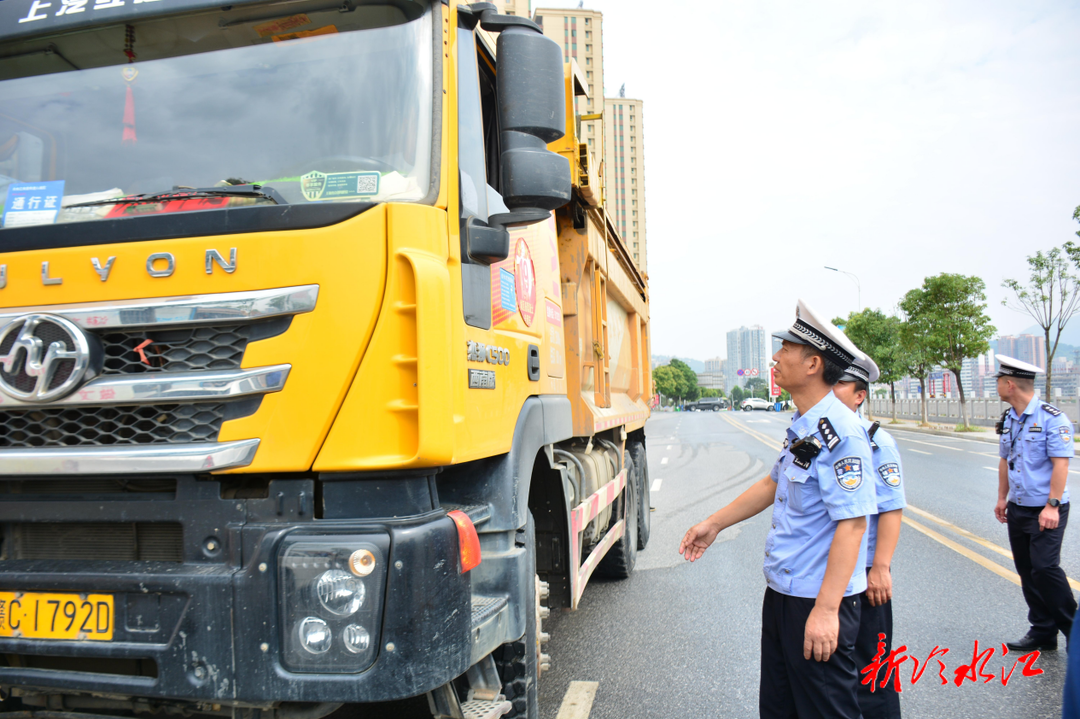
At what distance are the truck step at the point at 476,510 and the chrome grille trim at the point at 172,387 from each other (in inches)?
27.4

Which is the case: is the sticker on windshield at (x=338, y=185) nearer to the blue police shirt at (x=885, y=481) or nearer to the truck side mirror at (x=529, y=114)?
the truck side mirror at (x=529, y=114)

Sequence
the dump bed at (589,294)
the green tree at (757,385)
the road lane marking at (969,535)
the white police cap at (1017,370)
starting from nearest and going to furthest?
the dump bed at (589,294), the white police cap at (1017,370), the road lane marking at (969,535), the green tree at (757,385)

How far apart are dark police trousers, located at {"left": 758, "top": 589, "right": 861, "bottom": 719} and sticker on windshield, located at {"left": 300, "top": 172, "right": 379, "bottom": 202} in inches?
77.2

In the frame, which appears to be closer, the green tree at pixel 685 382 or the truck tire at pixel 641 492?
the truck tire at pixel 641 492

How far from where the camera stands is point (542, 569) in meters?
3.55

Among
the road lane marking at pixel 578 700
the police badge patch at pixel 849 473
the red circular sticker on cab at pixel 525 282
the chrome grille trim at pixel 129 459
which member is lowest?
the road lane marking at pixel 578 700

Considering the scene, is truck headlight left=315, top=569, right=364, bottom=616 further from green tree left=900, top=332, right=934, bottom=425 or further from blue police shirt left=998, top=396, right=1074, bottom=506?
green tree left=900, top=332, right=934, bottom=425

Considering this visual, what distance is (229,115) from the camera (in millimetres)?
2412

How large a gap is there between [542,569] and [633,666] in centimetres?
105

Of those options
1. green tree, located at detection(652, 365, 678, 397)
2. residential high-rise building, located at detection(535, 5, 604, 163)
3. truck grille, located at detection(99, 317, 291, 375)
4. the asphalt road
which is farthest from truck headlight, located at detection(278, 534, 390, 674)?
residential high-rise building, located at detection(535, 5, 604, 163)

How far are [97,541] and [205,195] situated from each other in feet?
3.59

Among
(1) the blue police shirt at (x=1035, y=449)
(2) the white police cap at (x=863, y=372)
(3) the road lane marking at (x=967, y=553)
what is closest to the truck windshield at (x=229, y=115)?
(2) the white police cap at (x=863, y=372)

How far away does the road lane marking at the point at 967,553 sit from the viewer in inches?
232

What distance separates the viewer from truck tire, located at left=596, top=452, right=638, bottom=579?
233 inches
